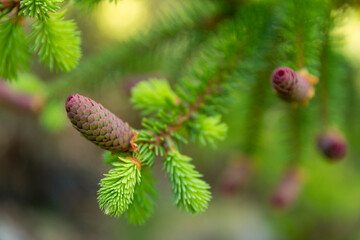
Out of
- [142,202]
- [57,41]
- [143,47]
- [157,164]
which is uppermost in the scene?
[143,47]

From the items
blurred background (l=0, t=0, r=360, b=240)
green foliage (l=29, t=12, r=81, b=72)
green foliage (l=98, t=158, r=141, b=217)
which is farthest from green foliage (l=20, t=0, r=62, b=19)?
blurred background (l=0, t=0, r=360, b=240)

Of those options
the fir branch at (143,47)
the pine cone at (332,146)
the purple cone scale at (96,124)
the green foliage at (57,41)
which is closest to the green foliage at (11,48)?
the green foliage at (57,41)

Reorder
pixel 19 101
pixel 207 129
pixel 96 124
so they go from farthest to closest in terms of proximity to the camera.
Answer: pixel 19 101
pixel 207 129
pixel 96 124

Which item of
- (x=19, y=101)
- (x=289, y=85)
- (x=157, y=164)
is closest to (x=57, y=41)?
(x=289, y=85)

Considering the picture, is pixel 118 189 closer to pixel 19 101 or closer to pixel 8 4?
pixel 8 4

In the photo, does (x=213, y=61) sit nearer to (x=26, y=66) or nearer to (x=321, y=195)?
(x=26, y=66)

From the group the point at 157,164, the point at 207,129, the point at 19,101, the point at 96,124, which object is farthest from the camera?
the point at 157,164

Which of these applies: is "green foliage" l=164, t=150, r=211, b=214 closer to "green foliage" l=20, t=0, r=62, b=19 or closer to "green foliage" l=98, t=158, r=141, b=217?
"green foliage" l=98, t=158, r=141, b=217
